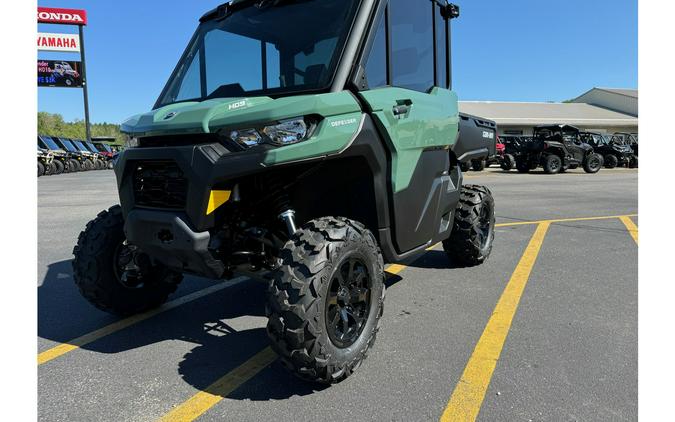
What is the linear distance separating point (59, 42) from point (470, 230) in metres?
49.8

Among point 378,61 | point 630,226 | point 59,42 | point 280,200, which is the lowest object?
point 630,226

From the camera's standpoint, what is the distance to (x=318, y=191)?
338 cm

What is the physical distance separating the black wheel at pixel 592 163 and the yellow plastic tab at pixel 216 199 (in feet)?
84.3

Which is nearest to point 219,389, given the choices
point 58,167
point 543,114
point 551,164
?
point 551,164

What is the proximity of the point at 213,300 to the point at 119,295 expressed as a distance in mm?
867

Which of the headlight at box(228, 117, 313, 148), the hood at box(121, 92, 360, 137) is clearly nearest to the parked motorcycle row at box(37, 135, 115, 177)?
the hood at box(121, 92, 360, 137)

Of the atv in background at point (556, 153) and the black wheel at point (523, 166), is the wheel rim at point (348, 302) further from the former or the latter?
the black wheel at point (523, 166)

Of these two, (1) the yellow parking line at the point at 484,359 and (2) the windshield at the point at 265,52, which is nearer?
(1) the yellow parking line at the point at 484,359

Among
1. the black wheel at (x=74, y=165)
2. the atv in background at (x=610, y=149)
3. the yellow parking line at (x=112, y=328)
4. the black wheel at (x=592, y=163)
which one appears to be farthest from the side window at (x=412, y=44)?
the black wheel at (x=74, y=165)

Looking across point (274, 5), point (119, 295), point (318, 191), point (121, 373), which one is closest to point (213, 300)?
point (119, 295)

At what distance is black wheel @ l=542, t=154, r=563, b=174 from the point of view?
23086 mm

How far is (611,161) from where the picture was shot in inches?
1102

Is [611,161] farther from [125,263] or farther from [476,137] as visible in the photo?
[125,263]

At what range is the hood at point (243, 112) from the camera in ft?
8.40
